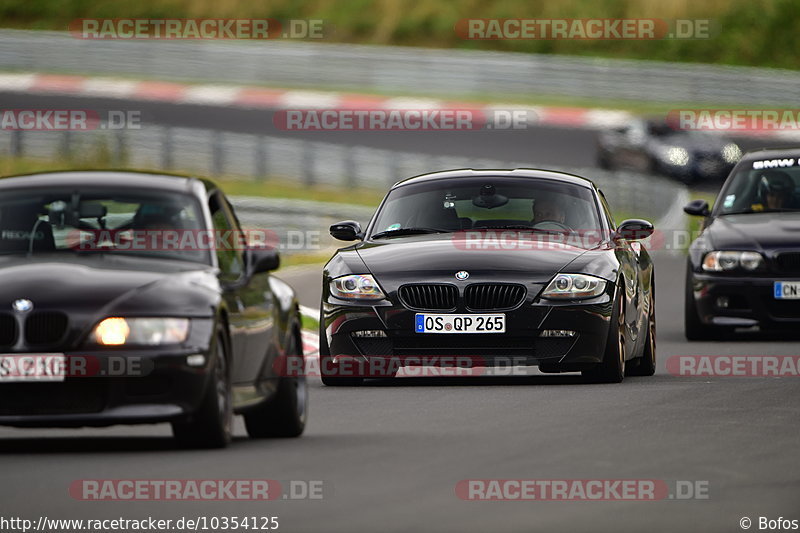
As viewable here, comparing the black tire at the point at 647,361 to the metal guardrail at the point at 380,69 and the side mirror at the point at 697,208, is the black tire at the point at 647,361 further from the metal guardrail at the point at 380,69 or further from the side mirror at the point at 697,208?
the metal guardrail at the point at 380,69

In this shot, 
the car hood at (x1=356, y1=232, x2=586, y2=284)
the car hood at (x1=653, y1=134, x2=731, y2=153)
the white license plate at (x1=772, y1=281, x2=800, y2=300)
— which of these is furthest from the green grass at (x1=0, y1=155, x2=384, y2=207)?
the car hood at (x1=356, y1=232, x2=586, y2=284)

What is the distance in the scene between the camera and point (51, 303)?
902 centimetres

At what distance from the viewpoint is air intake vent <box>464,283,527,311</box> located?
505 inches

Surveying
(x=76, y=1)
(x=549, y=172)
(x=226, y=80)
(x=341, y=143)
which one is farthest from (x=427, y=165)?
(x=76, y=1)

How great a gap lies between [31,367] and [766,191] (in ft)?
32.5

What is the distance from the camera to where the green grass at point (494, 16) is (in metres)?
54.3

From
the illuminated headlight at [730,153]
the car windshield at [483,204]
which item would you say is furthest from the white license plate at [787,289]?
the illuminated headlight at [730,153]

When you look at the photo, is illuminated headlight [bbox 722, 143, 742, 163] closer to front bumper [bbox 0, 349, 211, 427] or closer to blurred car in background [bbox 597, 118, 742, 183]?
blurred car in background [bbox 597, 118, 742, 183]

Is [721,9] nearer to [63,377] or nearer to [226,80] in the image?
[226,80]

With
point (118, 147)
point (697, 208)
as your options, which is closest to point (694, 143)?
point (118, 147)

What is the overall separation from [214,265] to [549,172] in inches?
200

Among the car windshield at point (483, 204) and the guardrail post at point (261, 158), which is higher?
the car windshield at point (483, 204)

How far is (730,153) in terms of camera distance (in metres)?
40.4

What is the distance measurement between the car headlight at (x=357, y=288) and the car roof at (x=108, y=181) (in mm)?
2636
